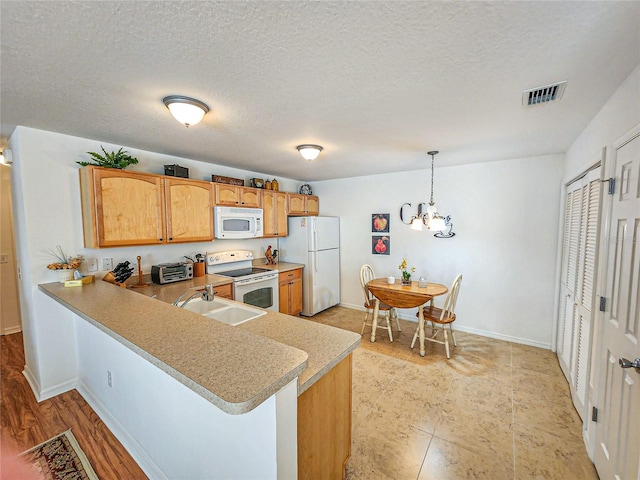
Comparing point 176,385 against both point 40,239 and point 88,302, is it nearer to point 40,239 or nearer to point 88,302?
point 88,302

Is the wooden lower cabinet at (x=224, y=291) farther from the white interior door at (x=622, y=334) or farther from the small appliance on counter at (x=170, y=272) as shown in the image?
the white interior door at (x=622, y=334)

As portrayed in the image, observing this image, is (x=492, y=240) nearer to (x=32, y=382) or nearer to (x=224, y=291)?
(x=224, y=291)

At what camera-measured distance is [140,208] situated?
267cm

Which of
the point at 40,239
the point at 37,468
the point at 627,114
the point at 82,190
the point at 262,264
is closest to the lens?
the point at 627,114

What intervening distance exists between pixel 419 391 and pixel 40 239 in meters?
3.70

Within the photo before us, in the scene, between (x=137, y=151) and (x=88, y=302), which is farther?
(x=137, y=151)

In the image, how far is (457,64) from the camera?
1.37 metres

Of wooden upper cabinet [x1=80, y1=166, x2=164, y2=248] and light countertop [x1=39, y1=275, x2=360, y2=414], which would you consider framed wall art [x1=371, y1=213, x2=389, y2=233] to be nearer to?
light countertop [x1=39, y1=275, x2=360, y2=414]

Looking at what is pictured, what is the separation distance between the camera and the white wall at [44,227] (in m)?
2.28

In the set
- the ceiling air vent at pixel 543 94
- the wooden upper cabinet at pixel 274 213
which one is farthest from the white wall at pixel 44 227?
the ceiling air vent at pixel 543 94

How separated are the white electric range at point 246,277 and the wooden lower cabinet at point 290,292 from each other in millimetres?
129

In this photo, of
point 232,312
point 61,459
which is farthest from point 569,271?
point 61,459

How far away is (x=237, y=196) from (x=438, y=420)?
10.8 ft

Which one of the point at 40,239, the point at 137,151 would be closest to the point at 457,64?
the point at 137,151
